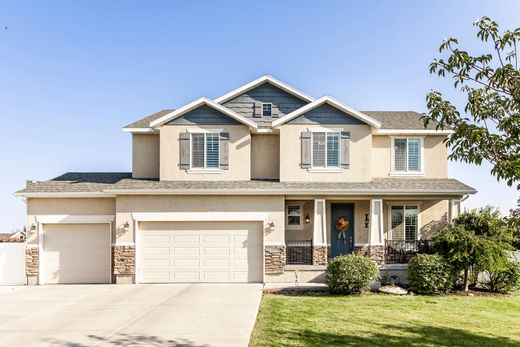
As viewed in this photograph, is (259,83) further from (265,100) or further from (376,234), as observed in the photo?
(376,234)

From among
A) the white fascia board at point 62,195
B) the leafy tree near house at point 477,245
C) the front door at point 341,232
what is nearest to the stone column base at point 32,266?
the white fascia board at point 62,195

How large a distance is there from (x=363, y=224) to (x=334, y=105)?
16.5 ft

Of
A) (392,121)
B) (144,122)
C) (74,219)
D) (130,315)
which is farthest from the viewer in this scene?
(392,121)

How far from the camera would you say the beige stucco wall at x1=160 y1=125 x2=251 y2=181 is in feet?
55.5

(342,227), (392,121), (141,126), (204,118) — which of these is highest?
(392,121)

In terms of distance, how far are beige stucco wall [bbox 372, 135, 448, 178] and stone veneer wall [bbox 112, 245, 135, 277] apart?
10410mm

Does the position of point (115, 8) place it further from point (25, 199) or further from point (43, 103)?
point (25, 199)

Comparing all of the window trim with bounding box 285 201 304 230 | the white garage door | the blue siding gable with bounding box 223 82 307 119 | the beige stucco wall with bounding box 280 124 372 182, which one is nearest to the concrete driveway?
the white garage door

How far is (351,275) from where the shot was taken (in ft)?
42.5

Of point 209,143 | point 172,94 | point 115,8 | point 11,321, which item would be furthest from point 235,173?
point 11,321

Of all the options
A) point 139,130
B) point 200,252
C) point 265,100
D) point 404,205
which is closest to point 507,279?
point 404,205

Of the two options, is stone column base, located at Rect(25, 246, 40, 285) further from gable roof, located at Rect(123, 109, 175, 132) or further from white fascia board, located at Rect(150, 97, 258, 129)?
white fascia board, located at Rect(150, 97, 258, 129)

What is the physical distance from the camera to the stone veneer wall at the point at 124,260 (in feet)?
51.3

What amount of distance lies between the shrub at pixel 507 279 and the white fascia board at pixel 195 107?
10.1 m
